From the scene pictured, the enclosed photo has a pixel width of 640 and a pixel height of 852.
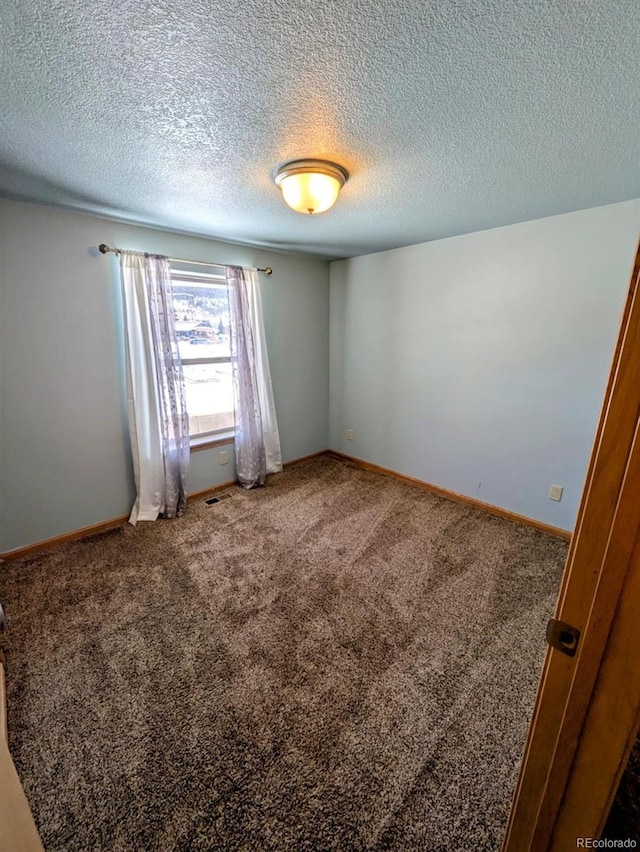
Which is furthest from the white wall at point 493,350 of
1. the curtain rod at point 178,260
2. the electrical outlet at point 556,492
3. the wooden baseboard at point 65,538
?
the wooden baseboard at point 65,538

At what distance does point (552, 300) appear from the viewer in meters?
2.38

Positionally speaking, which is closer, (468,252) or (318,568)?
(318,568)

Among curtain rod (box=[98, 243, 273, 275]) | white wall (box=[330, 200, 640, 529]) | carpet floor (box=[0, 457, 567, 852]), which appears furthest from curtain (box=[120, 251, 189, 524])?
white wall (box=[330, 200, 640, 529])

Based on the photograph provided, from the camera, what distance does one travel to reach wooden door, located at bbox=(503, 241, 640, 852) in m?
0.49

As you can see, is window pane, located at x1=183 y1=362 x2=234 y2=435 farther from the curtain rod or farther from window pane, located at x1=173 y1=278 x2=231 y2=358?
the curtain rod

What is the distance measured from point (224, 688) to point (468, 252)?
3258 mm

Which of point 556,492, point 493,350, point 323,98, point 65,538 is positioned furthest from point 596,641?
point 65,538

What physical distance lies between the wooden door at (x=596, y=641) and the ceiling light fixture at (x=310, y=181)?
4.90 feet

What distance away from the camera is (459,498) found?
3.07m

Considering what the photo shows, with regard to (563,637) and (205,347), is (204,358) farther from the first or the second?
(563,637)

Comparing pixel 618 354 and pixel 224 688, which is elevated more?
pixel 618 354

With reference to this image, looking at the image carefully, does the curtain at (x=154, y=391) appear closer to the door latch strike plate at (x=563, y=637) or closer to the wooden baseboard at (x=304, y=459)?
the wooden baseboard at (x=304, y=459)

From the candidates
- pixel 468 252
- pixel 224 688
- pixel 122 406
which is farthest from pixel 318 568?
pixel 468 252

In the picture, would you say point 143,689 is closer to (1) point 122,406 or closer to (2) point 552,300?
(1) point 122,406
